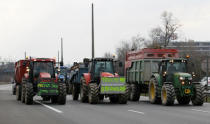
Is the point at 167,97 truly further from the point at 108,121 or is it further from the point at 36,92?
the point at 108,121

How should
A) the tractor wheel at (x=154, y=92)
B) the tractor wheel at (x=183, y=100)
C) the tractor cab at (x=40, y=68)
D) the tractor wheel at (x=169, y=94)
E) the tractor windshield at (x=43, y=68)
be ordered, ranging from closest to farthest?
1. the tractor wheel at (x=169, y=94)
2. the tractor wheel at (x=154, y=92)
3. the tractor wheel at (x=183, y=100)
4. the tractor cab at (x=40, y=68)
5. the tractor windshield at (x=43, y=68)

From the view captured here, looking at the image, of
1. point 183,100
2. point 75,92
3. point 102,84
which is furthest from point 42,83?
point 183,100

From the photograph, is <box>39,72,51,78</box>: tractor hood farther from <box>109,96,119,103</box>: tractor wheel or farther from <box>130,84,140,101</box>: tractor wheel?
<box>130,84,140,101</box>: tractor wheel

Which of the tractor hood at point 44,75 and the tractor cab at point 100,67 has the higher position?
the tractor cab at point 100,67

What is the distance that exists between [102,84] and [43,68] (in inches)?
150

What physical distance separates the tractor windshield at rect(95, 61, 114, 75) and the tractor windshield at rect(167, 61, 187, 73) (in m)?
3.57

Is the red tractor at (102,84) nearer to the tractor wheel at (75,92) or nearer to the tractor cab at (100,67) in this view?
the tractor cab at (100,67)

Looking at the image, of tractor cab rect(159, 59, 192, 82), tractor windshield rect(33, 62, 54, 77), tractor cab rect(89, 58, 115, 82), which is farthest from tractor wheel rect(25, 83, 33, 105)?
tractor cab rect(159, 59, 192, 82)

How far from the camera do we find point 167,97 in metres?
24.5

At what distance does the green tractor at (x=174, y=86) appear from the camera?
2473 cm

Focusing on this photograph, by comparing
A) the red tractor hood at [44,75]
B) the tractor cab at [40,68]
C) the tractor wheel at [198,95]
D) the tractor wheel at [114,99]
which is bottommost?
the tractor wheel at [114,99]

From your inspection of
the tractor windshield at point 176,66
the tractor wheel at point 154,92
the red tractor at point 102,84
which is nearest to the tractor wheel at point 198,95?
the tractor windshield at point 176,66

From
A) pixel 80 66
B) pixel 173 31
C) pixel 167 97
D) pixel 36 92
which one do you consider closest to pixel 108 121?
pixel 167 97

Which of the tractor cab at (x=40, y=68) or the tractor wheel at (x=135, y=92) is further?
the tractor wheel at (x=135, y=92)
